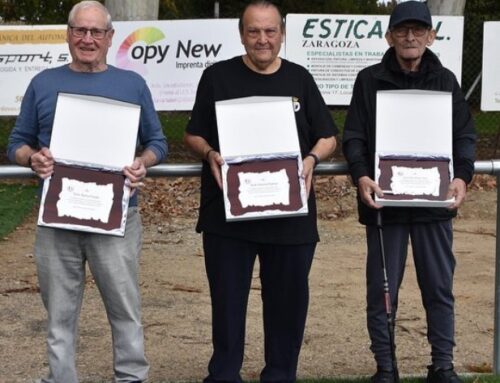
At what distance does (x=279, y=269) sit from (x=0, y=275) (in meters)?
4.35

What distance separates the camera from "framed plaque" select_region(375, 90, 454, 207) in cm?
443

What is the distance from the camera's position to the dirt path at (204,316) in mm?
5656

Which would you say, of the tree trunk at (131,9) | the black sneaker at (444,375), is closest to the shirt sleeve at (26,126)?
the black sneaker at (444,375)

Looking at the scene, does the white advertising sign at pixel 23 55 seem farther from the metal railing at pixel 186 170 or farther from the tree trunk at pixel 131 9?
the metal railing at pixel 186 170

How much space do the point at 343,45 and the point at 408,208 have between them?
306 inches

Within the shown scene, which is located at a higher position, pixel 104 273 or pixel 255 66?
pixel 255 66

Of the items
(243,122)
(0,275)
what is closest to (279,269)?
(243,122)

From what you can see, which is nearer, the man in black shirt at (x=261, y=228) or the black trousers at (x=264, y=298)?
the man in black shirt at (x=261, y=228)

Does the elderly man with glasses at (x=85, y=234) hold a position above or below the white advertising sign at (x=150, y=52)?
below

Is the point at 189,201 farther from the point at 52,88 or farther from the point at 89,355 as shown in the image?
the point at 52,88

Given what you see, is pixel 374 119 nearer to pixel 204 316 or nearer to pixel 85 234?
pixel 85 234

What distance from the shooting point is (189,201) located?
11594 mm

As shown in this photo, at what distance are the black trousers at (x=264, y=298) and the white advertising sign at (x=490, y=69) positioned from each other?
860 cm

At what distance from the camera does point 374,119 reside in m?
4.52
